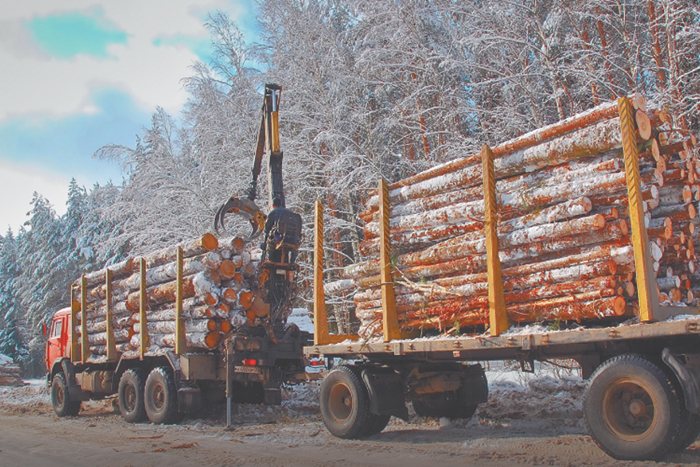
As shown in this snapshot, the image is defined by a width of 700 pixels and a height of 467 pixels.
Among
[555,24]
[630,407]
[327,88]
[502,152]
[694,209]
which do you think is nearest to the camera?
[630,407]

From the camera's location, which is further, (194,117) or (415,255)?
(194,117)

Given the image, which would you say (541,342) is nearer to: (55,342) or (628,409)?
(628,409)

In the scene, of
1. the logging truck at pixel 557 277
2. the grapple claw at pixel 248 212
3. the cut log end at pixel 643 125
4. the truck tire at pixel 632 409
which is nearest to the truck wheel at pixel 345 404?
the logging truck at pixel 557 277

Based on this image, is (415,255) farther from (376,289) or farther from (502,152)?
(502,152)

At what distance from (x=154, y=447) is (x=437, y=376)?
12.7 feet

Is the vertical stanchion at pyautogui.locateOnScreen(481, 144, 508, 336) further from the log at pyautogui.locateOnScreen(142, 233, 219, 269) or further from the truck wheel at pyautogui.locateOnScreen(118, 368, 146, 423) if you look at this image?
the truck wheel at pyautogui.locateOnScreen(118, 368, 146, 423)

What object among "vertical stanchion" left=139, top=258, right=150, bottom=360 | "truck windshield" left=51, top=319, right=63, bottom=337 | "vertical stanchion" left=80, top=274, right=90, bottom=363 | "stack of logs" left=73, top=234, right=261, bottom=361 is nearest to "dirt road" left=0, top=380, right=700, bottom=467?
"vertical stanchion" left=139, top=258, right=150, bottom=360

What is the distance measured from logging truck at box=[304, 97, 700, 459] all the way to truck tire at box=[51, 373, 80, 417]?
26.8ft

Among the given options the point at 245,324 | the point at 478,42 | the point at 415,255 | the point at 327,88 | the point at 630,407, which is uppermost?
the point at 327,88

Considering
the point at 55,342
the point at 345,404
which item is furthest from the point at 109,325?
the point at 345,404

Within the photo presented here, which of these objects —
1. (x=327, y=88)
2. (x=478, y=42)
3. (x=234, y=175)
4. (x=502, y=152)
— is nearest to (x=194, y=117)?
(x=234, y=175)

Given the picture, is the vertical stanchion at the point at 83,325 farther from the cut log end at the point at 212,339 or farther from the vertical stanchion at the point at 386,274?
the vertical stanchion at the point at 386,274

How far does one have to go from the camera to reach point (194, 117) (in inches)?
883

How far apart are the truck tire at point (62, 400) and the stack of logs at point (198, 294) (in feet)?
6.74
